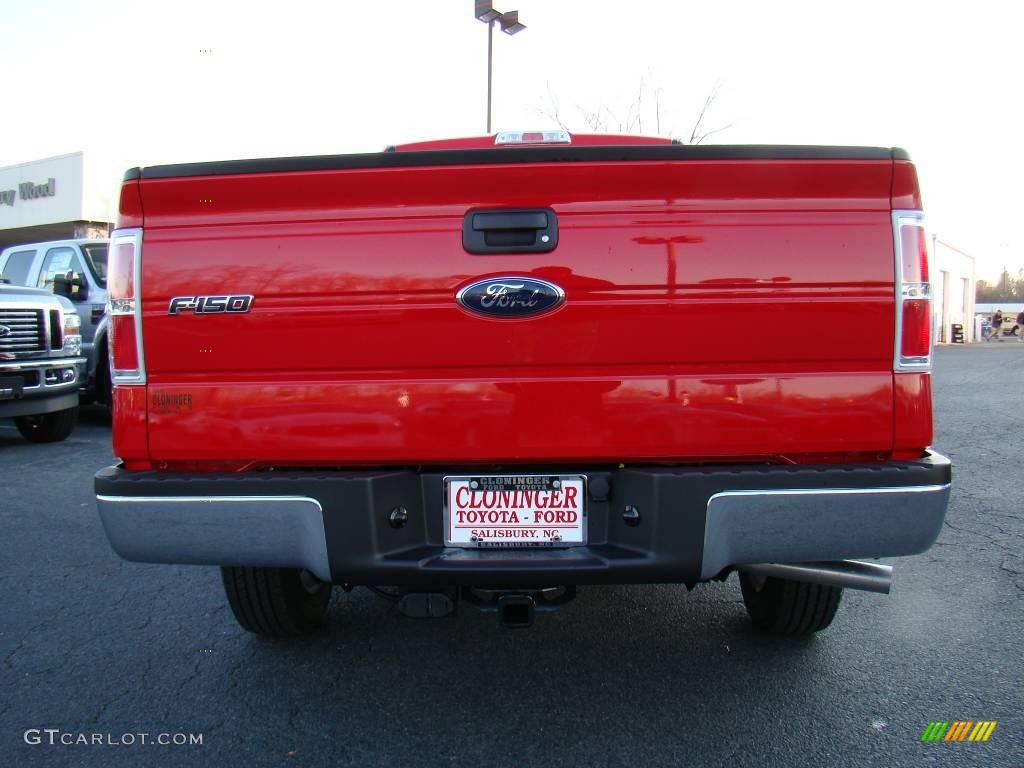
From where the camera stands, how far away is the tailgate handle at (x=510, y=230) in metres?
2.18

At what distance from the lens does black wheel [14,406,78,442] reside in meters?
7.97

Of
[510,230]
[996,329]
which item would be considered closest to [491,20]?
[510,230]

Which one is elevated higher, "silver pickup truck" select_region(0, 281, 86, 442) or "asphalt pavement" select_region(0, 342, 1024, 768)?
"silver pickup truck" select_region(0, 281, 86, 442)

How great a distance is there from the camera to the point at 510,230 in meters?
2.20

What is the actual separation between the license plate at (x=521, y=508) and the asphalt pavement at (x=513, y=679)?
2.20ft

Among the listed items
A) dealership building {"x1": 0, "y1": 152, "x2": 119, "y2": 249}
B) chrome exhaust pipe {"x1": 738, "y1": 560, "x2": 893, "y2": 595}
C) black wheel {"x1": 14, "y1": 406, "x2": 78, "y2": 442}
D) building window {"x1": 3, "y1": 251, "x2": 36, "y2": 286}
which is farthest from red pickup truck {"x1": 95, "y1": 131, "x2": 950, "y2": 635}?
dealership building {"x1": 0, "y1": 152, "x2": 119, "y2": 249}

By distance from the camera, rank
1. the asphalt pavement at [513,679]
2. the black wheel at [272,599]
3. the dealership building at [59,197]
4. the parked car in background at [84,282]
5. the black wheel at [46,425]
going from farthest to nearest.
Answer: the dealership building at [59,197], the parked car in background at [84,282], the black wheel at [46,425], the black wheel at [272,599], the asphalt pavement at [513,679]

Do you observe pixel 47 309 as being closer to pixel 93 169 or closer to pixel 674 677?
pixel 674 677

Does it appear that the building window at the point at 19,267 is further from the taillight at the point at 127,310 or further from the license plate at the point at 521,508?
the license plate at the point at 521,508

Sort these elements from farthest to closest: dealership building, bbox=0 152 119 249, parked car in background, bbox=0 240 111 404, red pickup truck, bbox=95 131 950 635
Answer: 1. dealership building, bbox=0 152 119 249
2. parked car in background, bbox=0 240 111 404
3. red pickup truck, bbox=95 131 950 635

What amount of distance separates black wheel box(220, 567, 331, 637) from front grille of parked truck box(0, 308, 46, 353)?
563 cm

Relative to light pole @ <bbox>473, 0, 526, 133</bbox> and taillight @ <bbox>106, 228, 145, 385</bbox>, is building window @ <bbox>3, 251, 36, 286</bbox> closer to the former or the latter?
light pole @ <bbox>473, 0, 526, 133</bbox>
